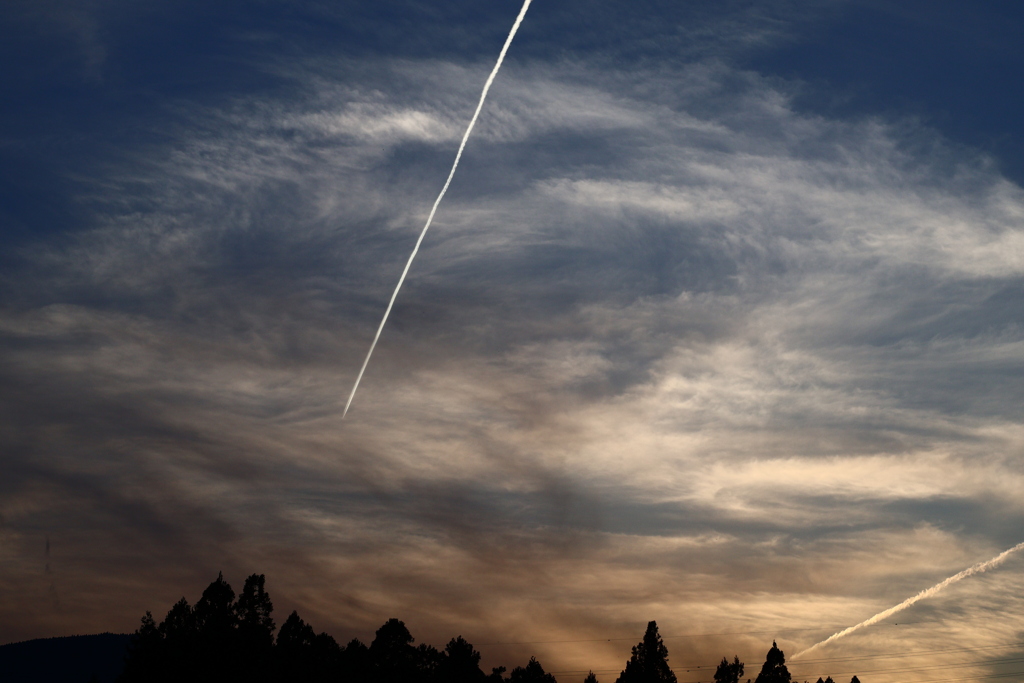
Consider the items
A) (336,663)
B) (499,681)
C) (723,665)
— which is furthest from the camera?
(499,681)

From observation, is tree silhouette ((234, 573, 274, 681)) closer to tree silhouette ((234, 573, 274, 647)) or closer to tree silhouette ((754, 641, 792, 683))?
tree silhouette ((234, 573, 274, 647))

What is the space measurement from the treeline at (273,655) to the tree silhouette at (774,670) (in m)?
0.02

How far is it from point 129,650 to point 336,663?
3139 centimetres

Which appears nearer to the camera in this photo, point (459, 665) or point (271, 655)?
point (271, 655)

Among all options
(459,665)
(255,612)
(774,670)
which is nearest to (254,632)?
(255,612)

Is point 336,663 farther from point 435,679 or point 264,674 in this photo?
point 435,679

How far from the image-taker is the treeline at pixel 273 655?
134500 millimetres

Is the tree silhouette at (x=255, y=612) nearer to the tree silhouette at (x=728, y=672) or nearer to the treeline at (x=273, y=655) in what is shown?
the treeline at (x=273, y=655)

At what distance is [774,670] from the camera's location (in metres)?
152

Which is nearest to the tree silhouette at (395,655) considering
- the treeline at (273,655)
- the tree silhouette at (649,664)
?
the treeline at (273,655)

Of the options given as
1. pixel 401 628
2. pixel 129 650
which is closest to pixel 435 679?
pixel 401 628

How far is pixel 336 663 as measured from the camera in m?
143

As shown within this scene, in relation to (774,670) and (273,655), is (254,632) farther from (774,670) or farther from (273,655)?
(774,670)

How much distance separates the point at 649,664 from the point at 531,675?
Result: 3160 cm
